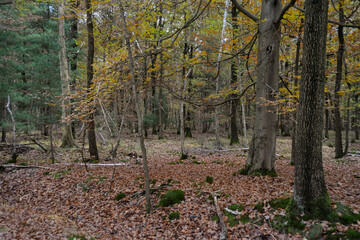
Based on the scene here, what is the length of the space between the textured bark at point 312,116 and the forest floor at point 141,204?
499 mm

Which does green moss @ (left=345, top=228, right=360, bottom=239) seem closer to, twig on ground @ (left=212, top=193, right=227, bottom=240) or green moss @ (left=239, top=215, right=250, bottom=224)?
green moss @ (left=239, top=215, right=250, bottom=224)

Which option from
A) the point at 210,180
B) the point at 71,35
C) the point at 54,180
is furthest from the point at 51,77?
the point at 210,180

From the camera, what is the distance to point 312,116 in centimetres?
384

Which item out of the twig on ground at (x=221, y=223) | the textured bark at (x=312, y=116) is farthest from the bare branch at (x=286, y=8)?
the twig on ground at (x=221, y=223)

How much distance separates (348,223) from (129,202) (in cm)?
563

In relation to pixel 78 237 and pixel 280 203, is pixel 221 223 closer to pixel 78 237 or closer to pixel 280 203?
pixel 280 203

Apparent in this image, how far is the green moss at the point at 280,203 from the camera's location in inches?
189

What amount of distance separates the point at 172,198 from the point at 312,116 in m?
4.38

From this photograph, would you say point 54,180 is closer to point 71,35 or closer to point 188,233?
point 188,233

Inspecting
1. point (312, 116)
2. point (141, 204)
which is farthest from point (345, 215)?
point (141, 204)

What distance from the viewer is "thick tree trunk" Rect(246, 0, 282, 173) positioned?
671 centimetres

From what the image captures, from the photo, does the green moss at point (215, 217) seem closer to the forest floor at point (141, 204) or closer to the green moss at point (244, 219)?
the forest floor at point (141, 204)

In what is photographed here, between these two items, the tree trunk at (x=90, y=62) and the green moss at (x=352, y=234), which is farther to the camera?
the tree trunk at (x=90, y=62)

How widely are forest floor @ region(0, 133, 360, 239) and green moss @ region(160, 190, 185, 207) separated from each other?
214mm
